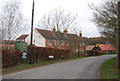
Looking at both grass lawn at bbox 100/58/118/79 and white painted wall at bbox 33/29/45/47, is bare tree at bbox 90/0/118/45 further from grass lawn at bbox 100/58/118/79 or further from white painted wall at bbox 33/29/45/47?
white painted wall at bbox 33/29/45/47

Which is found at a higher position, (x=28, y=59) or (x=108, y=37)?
(x=108, y=37)

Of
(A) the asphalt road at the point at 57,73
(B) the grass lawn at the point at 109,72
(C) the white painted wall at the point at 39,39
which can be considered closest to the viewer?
(A) the asphalt road at the point at 57,73

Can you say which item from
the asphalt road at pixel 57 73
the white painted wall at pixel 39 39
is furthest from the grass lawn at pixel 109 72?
the white painted wall at pixel 39 39

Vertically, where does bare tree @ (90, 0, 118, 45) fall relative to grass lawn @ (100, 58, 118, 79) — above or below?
above

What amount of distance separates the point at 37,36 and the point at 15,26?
30.8 meters

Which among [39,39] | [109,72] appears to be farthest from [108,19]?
[39,39]

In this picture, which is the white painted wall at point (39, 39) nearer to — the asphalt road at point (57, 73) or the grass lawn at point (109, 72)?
the asphalt road at point (57, 73)

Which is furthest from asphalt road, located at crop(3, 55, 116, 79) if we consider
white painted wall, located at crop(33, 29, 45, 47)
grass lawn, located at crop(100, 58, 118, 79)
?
white painted wall, located at crop(33, 29, 45, 47)

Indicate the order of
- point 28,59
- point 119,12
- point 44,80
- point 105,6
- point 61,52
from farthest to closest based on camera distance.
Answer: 1. point 61,52
2. point 28,59
3. point 105,6
4. point 119,12
5. point 44,80

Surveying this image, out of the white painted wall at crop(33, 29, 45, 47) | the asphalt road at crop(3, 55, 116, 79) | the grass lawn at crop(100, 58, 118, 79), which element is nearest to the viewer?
the asphalt road at crop(3, 55, 116, 79)

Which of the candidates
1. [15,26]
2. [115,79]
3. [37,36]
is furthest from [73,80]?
[37,36]

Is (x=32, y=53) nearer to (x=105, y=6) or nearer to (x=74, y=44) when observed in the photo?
(x=105, y=6)

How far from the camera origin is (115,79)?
388 inches

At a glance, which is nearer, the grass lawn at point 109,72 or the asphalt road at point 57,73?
the asphalt road at point 57,73
